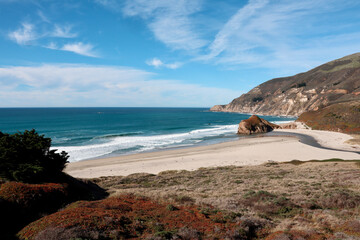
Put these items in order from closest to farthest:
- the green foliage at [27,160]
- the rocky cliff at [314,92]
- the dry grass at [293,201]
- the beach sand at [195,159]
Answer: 1. the dry grass at [293,201]
2. the green foliage at [27,160]
3. the beach sand at [195,159]
4. the rocky cliff at [314,92]

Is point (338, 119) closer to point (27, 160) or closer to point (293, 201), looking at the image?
point (293, 201)

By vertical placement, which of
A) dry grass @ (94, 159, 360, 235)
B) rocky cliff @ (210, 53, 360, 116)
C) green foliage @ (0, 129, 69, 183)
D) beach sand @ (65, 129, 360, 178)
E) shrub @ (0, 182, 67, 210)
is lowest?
beach sand @ (65, 129, 360, 178)

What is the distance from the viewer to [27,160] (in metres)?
13.7

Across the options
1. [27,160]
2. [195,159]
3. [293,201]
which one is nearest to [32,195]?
[27,160]

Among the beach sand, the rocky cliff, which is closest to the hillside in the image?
the beach sand

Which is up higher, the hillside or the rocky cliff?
the rocky cliff

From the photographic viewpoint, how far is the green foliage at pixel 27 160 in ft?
40.9

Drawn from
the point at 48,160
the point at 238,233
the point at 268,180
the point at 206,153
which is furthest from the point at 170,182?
the point at 206,153

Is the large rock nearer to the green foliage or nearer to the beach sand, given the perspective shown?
the beach sand

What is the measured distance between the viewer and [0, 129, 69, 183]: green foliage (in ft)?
40.9

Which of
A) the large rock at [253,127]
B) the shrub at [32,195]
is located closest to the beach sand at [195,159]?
the shrub at [32,195]

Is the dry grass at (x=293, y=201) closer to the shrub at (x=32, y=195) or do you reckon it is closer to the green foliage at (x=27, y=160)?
the shrub at (x=32, y=195)

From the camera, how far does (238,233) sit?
827cm

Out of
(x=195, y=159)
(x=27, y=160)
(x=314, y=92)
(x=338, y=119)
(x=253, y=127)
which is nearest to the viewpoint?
(x=27, y=160)
